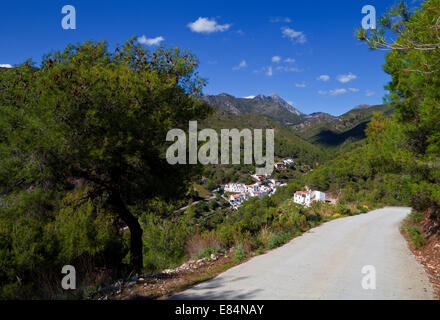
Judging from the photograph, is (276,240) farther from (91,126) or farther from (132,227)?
(91,126)

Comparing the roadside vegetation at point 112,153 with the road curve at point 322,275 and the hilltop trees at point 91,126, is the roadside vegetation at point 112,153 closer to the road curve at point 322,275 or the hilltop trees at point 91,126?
the hilltop trees at point 91,126

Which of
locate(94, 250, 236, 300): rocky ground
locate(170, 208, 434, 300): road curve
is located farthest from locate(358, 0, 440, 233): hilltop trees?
locate(94, 250, 236, 300): rocky ground

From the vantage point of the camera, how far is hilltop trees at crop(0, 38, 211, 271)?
530 cm

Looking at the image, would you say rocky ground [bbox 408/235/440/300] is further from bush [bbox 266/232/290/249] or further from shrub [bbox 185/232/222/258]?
shrub [bbox 185/232/222/258]

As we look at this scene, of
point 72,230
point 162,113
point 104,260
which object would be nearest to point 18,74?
point 162,113

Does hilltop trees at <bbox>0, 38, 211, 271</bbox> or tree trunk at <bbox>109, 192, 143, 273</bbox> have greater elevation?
hilltop trees at <bbox>0, 38, 211, 271</bbox>

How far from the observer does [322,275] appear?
5.50m

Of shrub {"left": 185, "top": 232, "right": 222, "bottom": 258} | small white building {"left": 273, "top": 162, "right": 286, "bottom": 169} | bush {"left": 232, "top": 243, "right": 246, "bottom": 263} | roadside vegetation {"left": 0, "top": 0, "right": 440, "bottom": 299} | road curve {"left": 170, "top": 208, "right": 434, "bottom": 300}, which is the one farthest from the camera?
small white building {"left": 273, "top": 162, "right": 286, "bottom": 169}

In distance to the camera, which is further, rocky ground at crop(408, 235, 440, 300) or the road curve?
rocky ground at crop(408, 235, 440, 300)

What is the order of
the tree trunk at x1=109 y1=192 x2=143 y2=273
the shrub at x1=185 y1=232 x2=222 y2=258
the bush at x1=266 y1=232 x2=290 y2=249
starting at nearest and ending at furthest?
the tree trunk at x1=109 y1=192 x2=143 y2=273
the shrub at x1=185 y1=232 x2=222 y2=258
the bush at x1=266 y1=232 x2=290 y2=249

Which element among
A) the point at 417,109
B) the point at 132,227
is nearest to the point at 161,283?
the point at 132,227

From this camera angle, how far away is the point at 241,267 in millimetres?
6367

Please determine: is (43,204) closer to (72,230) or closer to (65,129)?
(65,129)

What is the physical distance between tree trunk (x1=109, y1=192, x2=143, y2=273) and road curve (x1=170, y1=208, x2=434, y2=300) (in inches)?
116
